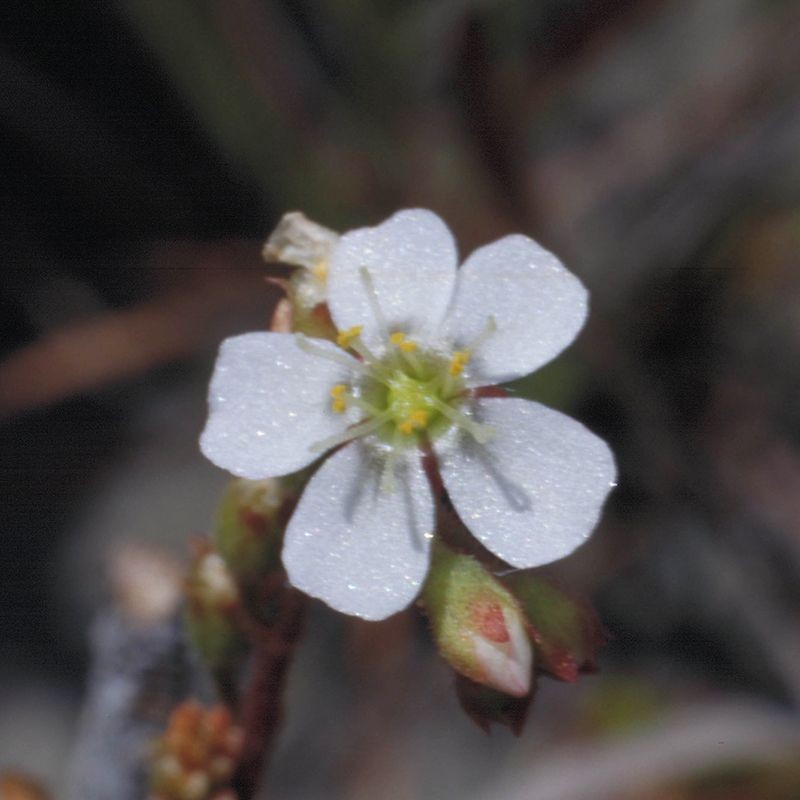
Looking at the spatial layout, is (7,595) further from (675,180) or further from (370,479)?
(675,180)

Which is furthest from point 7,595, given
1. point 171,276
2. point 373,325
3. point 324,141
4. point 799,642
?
point 799,642

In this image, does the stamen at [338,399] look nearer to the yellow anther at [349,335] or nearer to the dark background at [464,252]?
the yellow anther at [349,335]

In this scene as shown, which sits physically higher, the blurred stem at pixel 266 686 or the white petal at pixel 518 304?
the white petal at pixel 518 304

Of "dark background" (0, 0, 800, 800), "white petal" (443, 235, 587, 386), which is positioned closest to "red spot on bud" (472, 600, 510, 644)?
"white petal" (443, 235, 587, 386)

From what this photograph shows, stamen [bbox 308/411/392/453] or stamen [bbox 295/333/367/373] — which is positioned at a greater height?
stamen [bbox 295/333/367/373]

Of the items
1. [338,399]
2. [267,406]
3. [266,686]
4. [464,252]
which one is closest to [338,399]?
[338,399]

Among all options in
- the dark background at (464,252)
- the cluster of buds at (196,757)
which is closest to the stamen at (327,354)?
the cluster of buds at (196,757)

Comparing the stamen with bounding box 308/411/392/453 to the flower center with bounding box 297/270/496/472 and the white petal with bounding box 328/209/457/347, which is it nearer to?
the flower center with bounding box 297/270/496/472
